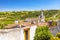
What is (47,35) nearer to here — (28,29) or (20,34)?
(28,29)

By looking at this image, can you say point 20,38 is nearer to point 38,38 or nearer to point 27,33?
point 27,33

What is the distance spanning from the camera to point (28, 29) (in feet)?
48.1

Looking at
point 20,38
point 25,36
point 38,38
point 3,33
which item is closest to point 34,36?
point 38,38

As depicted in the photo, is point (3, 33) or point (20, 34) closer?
point (3, 33)

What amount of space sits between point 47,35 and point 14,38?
4.14 m

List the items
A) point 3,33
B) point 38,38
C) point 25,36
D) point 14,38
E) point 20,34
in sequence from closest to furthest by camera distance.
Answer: point 3,33 < point 14,38 < point 20,34 < point 25,36 < point 38,38

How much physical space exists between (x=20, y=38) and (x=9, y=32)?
5.38ft

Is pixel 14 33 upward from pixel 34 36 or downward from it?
upward

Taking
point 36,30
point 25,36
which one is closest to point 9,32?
point 25,36

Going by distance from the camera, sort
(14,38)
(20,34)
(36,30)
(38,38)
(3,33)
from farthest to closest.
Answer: (36,30), (38,38), (20,34), (14,38), (3,33)

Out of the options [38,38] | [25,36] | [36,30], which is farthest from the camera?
[36,30]

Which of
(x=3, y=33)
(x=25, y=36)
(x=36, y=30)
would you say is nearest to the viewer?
(x=3, y=33)

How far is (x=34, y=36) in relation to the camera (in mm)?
15719

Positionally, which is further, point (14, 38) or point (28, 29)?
point (28, 29)
